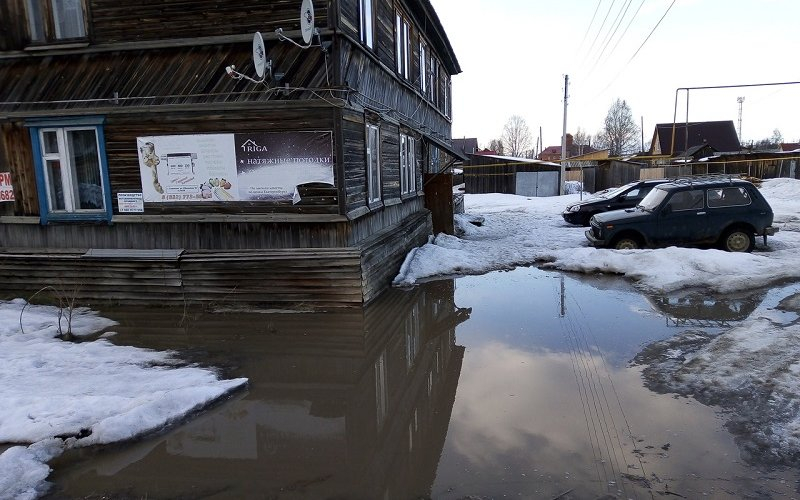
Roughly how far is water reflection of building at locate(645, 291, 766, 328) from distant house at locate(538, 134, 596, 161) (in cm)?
7407

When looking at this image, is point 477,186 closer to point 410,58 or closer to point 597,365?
point 410,58

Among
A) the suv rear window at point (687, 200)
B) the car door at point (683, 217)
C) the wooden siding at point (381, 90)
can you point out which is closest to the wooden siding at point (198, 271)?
the wooden siding at point (381, 90)

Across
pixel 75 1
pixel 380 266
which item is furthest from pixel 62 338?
pixel 75 1

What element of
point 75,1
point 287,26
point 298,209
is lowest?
point 298,209

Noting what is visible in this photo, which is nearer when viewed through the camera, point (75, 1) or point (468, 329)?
point (468, 329)

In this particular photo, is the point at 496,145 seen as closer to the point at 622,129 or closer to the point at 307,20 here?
the point at 622,129

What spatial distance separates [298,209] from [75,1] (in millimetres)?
5333

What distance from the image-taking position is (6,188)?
9453 millimetres

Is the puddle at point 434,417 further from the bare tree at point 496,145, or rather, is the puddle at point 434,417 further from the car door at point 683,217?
the bare tree at point 496,145

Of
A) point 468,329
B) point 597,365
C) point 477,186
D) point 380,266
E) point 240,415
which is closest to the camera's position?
point 240,415

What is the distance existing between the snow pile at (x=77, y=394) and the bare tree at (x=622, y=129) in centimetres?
9741

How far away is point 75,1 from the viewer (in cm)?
907

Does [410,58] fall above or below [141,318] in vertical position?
above

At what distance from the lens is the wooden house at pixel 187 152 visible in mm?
8430
